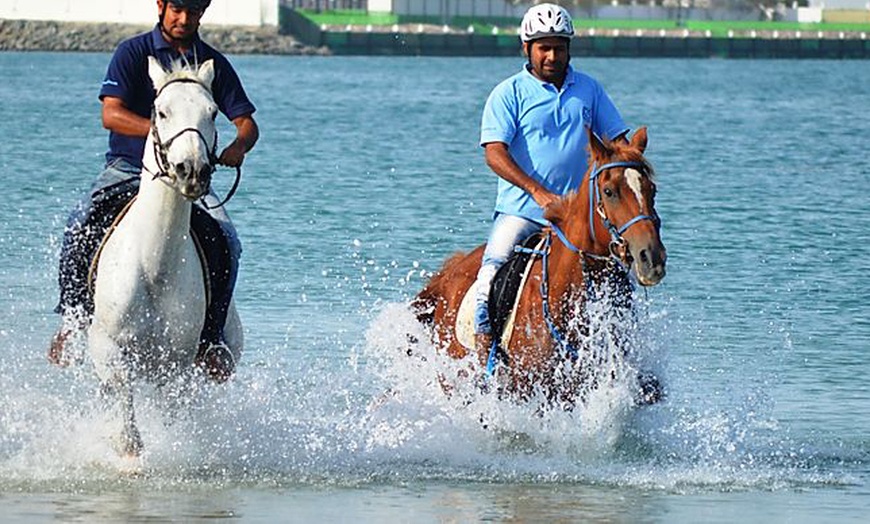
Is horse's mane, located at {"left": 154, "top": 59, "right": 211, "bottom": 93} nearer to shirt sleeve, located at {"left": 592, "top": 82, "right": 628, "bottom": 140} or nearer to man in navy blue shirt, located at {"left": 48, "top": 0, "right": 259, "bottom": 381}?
man in navy blue shirt, located at {"left": 48, "top": 0, "right": 259, "bottom": 381}

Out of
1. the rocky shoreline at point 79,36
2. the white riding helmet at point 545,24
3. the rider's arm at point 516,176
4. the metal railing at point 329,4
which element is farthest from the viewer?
the metal railing at point 329,4

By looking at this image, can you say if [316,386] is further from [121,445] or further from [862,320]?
[862,320]

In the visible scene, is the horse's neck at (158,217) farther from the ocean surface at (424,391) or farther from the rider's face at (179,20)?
the ocean surface at (424,391)

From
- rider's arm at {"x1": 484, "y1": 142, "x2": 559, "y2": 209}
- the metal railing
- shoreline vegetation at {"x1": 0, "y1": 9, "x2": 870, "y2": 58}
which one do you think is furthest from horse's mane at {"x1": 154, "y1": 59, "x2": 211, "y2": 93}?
the metal railing

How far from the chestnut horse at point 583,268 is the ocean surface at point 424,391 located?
8.3 inches

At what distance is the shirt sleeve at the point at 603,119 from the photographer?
428 inches

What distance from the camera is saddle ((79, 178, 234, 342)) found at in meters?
10.1

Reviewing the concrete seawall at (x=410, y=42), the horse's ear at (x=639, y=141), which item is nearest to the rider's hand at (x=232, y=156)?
the horse's ear at (x=639, y=141)

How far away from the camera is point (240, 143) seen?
9961 mm

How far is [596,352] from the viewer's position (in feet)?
33.6

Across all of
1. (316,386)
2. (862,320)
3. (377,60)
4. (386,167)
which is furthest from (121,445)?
(377,60)

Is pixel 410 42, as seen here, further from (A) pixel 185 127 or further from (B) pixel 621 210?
(A) pixel 185 127

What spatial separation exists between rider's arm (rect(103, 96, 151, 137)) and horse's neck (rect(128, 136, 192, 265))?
139 mm

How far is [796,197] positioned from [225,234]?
21.6 meters
